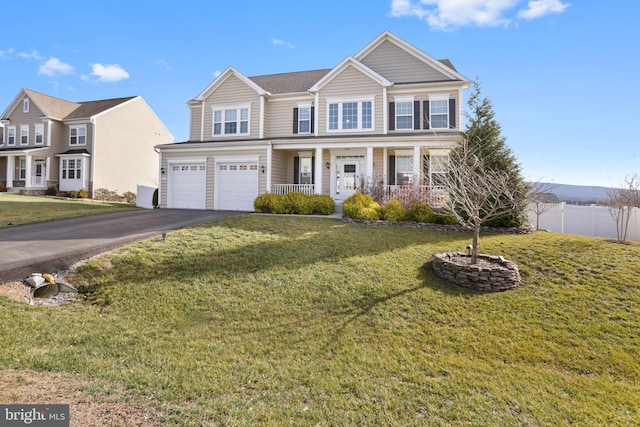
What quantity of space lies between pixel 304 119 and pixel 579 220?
15.5m

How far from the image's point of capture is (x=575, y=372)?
445 cm

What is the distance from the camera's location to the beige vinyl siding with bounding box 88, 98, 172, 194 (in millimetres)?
27609

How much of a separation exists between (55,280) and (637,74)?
65.1 feet

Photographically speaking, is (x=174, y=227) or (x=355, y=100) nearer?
(x=174, y=227)

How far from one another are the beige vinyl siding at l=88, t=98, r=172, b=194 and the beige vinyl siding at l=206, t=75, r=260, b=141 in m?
14.1

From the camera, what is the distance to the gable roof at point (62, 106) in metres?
28.7

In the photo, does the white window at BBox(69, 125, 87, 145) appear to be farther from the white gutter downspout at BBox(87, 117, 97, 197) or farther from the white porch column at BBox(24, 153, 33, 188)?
the white porch column at BBox(24, 153, 33, 188)

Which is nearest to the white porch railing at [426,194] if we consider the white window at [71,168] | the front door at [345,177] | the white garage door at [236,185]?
the front door at [345,177]

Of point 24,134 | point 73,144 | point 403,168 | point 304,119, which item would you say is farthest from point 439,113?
point 24,134

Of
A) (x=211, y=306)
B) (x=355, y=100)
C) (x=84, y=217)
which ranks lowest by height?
(x=211, y=306)

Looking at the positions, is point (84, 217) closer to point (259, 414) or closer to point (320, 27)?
point (320, 27)

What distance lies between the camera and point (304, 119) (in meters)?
19.1

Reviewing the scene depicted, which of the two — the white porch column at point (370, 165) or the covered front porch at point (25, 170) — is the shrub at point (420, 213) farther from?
the covered front porch at point (25, 170)

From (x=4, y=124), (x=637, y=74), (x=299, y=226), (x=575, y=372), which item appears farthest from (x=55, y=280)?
(x=4, y=124)
